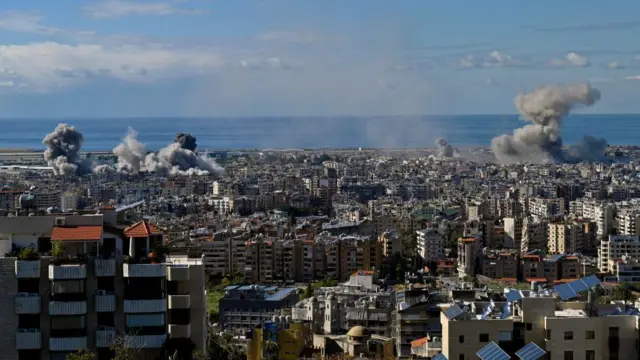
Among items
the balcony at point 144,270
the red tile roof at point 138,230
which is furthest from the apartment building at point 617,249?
the balcony at point 144,270

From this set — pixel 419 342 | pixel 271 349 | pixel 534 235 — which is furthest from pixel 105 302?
pixel 534 235

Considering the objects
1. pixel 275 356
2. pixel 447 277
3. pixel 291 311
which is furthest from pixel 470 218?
pixel 275 356

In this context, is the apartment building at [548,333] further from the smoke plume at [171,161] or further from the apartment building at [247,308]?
the smoke plume at [171,161]

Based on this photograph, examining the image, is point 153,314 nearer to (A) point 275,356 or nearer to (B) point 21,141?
(A) point 275,356

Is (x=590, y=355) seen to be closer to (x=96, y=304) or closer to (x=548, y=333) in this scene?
(x=548, y=333)

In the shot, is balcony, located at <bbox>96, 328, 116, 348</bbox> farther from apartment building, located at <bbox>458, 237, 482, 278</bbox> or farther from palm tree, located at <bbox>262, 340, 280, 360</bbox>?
apartment building, located at <bbox>458, 237, 482, 278</bbox>

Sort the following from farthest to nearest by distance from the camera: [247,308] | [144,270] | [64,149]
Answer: [64,149] < [247,308] < [144,270]
